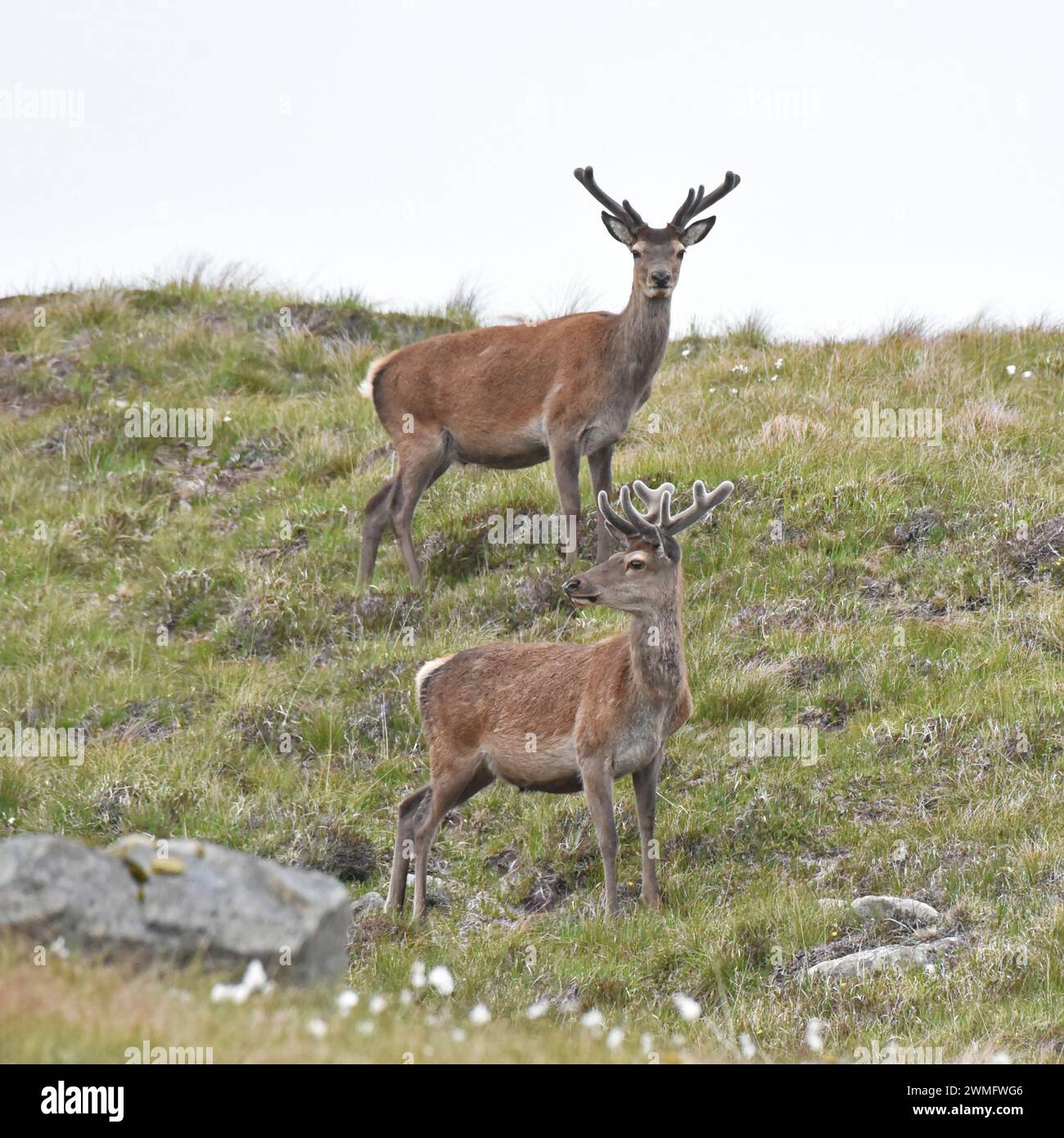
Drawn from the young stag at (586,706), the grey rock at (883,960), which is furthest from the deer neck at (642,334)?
the grey rock at (883,960)

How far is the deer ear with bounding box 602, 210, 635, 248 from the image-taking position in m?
12.1

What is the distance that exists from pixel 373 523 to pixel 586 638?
8.43 feet

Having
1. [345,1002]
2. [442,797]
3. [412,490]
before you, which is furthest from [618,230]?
[345,1002]

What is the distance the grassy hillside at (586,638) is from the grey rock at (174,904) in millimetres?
230

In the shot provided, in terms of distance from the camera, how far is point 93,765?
1096cm

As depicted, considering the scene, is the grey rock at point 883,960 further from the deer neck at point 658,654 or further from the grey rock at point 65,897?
the grey rock at point 65,897

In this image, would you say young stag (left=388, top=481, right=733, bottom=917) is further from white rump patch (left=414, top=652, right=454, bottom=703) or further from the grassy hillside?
the grassy hillside

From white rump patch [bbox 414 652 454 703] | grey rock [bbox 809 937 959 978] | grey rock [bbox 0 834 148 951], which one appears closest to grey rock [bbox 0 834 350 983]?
grey rock [bbox 0 834 148 951]

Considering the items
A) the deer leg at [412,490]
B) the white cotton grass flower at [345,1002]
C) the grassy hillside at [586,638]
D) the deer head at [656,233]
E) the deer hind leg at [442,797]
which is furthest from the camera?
the deer leg at [412,490]

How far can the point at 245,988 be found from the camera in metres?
4.30

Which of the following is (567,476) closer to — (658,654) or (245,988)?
(658,654)

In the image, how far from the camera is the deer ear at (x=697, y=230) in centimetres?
1195

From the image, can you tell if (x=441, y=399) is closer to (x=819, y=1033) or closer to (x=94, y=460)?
(x=94, y=460)
